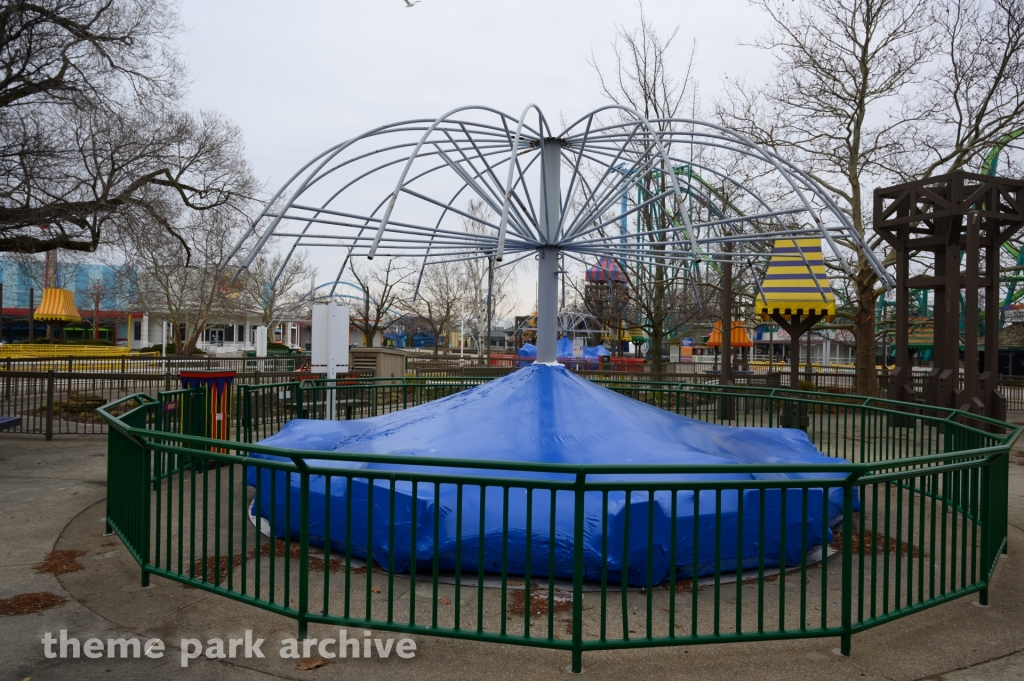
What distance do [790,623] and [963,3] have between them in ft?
75.9

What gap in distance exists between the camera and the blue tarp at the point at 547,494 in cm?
537

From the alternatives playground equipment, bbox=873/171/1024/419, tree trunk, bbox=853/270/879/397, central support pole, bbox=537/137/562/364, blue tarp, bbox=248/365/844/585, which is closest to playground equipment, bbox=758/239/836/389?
tree trunk, bbox=853/270/879/397

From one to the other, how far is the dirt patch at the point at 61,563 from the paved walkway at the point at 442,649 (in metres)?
Answer: 0.09

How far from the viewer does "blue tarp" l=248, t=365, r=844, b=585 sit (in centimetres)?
537

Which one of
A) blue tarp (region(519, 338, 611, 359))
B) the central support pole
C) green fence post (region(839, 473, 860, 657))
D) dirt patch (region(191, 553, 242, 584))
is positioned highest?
the central support pole

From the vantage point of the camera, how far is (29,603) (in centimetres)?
511

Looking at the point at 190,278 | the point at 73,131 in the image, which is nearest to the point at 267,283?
the point at 190,278

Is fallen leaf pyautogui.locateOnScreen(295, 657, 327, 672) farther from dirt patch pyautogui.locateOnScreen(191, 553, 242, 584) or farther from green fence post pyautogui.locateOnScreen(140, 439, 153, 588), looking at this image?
green fence post pyautogui.locateOnScreen(140, 439, 153, 588)

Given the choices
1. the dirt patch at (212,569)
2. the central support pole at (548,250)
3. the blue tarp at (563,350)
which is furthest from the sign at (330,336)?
the blue tarp at (563,350)

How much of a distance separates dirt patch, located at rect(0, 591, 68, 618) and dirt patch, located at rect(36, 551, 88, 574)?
548 millimetres

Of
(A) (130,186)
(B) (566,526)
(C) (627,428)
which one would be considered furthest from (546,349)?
(A) (130,186)

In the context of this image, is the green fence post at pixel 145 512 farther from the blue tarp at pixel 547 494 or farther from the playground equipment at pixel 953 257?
the playground equipment at pixel 953 257

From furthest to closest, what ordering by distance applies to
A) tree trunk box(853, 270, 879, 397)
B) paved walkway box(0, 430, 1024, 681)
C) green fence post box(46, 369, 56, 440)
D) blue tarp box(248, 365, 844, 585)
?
tree trunk box(853, 270, 879, 397)
green fence post box(46, 369, 56, 440)
blue tarp box(248, 365, 844, 585)
paved walkway box(0, 430, 1024, 681)

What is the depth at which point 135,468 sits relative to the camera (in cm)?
568
